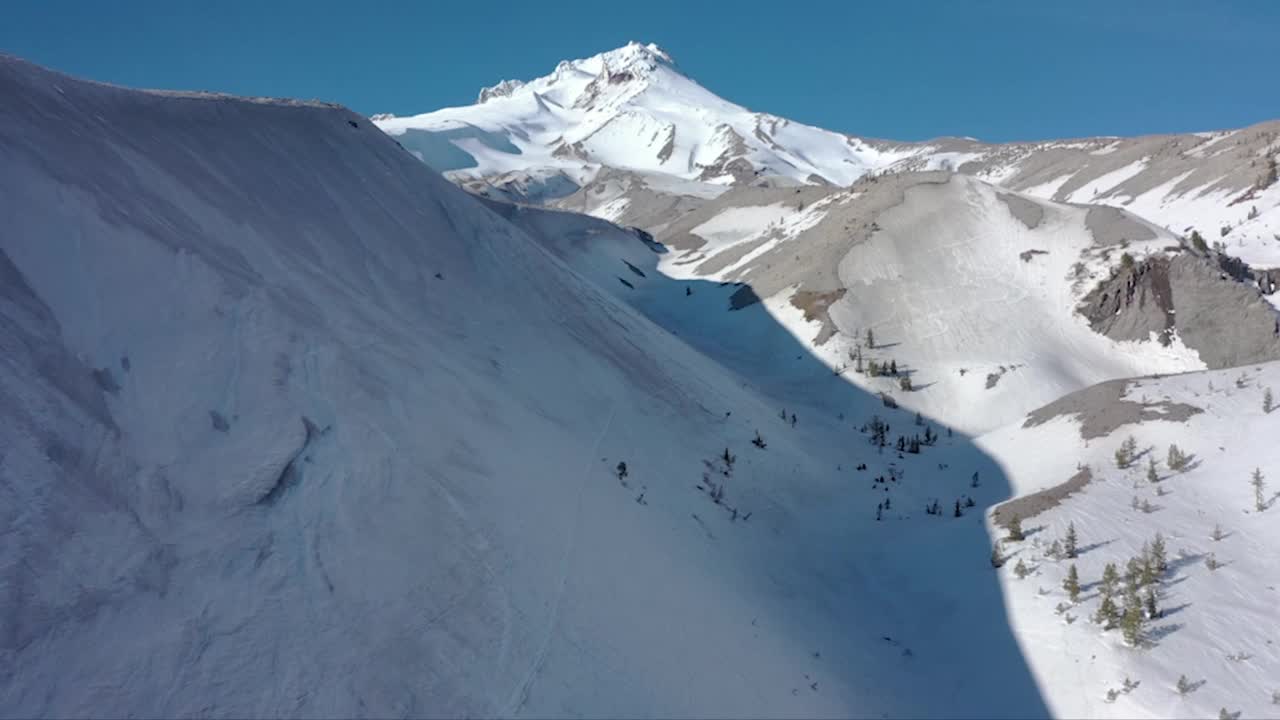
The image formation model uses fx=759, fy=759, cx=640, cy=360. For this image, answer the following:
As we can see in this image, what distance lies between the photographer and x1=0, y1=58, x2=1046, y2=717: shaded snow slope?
4.61 metres

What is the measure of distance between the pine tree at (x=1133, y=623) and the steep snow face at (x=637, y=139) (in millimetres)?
89716

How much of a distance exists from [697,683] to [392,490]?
→ 3.09m

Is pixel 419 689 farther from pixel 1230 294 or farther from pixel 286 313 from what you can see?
pixel 1230 294

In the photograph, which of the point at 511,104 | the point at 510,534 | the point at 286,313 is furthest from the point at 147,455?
the point at 511,104

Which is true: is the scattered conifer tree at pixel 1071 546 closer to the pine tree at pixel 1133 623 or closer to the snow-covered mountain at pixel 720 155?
the pine tree at pixel 1133 623

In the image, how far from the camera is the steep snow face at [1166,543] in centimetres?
677

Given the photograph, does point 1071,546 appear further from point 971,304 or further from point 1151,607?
point 971,304

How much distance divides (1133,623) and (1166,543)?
2.21m

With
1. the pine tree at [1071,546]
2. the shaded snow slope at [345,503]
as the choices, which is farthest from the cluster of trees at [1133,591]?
the shaded snow slope at [345,503]

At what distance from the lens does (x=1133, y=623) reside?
23.4ft

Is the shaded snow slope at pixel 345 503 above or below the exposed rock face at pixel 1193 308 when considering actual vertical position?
below

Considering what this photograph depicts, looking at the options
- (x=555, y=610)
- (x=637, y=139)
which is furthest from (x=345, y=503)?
(x=637, y=139)

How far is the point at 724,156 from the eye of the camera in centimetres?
10500

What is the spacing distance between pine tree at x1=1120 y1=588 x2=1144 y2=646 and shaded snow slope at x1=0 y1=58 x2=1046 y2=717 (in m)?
0.99
